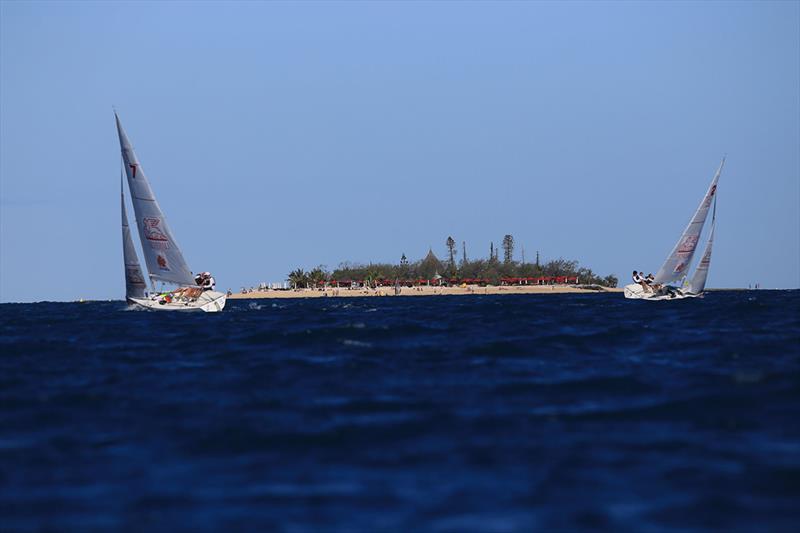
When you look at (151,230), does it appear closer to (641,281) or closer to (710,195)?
(641,281)

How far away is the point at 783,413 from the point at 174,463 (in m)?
9.55

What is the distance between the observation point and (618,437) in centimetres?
1395

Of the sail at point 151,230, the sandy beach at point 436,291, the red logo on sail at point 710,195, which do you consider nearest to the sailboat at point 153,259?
the sail at point 151,230

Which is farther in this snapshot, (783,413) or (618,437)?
(783,413)

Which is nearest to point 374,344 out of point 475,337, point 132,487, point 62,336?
point 475,337

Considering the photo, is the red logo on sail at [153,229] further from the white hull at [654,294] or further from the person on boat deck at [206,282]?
the white hull at [654,294]

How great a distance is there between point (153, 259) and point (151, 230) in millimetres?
2242

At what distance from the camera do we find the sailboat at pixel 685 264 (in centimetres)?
7938

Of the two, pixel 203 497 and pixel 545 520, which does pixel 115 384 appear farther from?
pixel 545 520

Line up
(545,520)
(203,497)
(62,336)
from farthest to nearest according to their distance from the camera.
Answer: (62,336)
(203,497)
(545,520)

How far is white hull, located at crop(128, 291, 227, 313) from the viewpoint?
6556 centimetres

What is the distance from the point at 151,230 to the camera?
209ft

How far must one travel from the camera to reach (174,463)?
→ 12.9 meters

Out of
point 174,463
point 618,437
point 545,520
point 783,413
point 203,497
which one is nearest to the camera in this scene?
point 545,520
